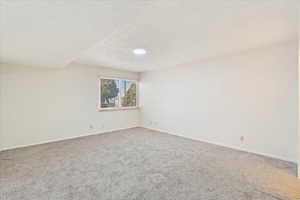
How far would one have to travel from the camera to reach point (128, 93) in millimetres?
5895

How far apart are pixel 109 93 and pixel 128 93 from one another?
795 millimetres

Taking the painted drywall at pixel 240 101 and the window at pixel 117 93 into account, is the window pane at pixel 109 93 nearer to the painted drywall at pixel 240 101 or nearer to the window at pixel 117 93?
the window at pixel 117 93

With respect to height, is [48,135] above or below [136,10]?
below

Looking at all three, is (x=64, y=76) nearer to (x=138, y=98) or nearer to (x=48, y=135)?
(x=48, y=135)

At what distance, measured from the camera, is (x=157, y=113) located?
547cm

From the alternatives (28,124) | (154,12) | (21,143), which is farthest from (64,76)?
(154,12)

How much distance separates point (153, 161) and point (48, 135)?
294 centimetres

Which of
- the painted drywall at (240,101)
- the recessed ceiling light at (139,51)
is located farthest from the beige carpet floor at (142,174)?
the recessed ceiling light at (139,51)

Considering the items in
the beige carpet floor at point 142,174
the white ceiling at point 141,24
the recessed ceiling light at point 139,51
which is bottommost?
the beige carpet floor at point 142,174

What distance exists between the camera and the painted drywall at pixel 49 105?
3.46 m

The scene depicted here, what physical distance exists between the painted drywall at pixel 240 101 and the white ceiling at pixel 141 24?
0.48 meters

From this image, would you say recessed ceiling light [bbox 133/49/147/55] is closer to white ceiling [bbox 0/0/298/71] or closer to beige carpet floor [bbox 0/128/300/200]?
white ceiling [bbox 0/0/298/71]

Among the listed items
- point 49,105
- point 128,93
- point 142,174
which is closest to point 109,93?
point 128,93

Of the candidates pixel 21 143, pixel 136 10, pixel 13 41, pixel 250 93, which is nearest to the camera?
pixel 136 10
